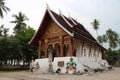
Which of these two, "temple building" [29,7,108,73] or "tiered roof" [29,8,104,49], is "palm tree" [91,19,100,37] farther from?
"tiered roof" [29,8,104,49]

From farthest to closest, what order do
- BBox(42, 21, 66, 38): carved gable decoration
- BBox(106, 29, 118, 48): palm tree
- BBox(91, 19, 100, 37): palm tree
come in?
BBox(91, 19, 100, 37): palm tree < BBox(106, 29, 118, 48): palm tree < BBox(42, 21, 66, 38): carved gable decoration

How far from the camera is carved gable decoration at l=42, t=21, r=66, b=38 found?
886 inches

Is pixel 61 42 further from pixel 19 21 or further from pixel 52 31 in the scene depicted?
pixel 19 21

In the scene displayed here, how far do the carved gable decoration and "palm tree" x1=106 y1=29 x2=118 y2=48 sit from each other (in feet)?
130

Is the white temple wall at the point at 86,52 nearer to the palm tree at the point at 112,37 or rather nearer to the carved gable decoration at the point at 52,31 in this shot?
the carved gable decoration at the point at 52,31

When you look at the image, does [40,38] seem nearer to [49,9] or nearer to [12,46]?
[49,9]

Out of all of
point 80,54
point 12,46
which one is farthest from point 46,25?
point 12,46

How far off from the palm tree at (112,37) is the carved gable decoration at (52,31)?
130 ft

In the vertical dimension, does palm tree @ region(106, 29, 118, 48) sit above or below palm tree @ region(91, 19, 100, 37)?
below

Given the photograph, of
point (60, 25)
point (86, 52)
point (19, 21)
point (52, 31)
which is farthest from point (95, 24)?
point (60, 25)

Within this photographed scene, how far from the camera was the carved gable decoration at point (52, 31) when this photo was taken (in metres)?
22.5

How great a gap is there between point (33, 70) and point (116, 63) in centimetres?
4244

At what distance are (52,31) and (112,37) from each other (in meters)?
40.5

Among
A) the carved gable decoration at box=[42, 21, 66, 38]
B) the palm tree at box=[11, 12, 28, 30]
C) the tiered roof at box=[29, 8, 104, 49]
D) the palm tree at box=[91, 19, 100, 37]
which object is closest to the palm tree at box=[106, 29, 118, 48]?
the palm tree at box=[91, 19, 100, 37]
